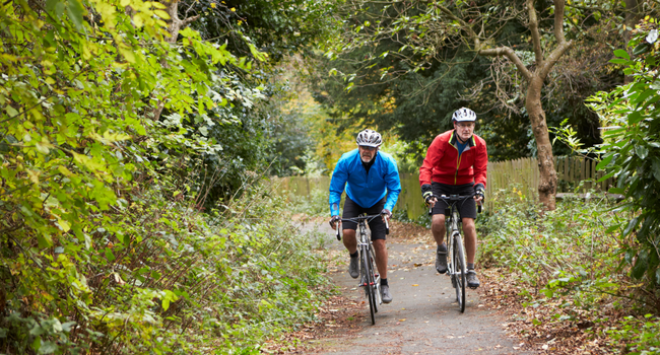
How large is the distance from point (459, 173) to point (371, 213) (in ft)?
3.78

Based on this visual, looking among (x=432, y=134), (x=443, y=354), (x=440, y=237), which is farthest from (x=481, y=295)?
(x=432, y=134)

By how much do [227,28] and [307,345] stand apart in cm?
647

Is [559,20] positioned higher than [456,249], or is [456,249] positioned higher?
[559,20]

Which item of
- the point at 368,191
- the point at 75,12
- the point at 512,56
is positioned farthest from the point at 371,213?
the point at 75,12

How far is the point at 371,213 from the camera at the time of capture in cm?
709

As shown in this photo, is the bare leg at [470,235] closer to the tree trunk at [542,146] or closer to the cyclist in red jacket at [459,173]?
the cyclist in red jacket at [459,173]

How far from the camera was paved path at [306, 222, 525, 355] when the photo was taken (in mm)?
5395

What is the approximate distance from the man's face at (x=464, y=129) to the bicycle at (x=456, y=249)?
0.69 metres

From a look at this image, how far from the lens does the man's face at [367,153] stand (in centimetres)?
654

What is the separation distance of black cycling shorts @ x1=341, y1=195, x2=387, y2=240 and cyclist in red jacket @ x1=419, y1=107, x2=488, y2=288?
1.95 ft

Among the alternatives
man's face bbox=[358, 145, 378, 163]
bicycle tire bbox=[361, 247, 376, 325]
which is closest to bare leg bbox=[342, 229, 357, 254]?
bicycle tire bbox=[361, 247, 376, 325]

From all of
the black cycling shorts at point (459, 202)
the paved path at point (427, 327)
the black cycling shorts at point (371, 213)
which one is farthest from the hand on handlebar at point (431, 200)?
A: the paved path at point (427, 327)

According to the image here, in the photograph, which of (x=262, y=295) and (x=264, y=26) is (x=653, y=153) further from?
(x=264, y=26)

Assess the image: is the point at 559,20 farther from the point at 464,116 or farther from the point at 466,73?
the point at 466,73
